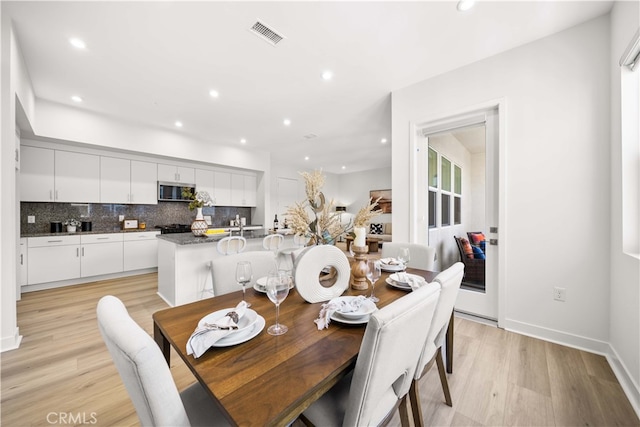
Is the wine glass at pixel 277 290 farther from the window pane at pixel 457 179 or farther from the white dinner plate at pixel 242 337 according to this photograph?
the window pane at pixel 457 179

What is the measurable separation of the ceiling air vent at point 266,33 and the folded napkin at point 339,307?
7.57 feet

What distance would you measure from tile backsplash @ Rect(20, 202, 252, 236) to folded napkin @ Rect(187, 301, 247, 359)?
4765 millimetres

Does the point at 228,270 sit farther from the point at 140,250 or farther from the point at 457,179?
the point at 140,250

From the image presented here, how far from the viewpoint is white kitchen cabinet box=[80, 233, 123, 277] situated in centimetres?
391

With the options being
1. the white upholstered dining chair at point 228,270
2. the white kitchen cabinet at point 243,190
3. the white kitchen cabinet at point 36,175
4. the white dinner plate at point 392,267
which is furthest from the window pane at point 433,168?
the white kitchen cabinet at point 36,175

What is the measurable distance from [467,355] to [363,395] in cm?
171

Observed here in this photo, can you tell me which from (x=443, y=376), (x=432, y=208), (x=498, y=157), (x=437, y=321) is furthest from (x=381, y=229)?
(x=437, y=321)

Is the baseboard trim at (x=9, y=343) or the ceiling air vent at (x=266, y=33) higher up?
the ceiling air vent at (x=266, y=33)

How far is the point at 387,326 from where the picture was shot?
2.28ft

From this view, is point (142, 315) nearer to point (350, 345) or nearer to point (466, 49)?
point (350, 345)

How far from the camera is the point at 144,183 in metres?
4.65

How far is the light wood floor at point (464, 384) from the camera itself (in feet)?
4.55

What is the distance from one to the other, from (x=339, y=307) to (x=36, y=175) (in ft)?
17.1

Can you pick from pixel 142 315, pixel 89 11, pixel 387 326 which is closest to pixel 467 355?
pixel 387 326
